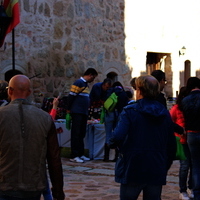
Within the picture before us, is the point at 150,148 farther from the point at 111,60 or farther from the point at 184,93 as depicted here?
the point at 111,60

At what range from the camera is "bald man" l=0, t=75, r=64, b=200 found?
337cm

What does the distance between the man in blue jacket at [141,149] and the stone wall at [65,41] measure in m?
8.89

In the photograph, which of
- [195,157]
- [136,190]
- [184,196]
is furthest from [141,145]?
[184,196]

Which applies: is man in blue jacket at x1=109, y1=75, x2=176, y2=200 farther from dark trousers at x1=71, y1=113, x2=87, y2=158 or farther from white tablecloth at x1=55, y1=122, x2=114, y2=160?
white tablecloth at x1=55, y1=122, x2=114, y2=160

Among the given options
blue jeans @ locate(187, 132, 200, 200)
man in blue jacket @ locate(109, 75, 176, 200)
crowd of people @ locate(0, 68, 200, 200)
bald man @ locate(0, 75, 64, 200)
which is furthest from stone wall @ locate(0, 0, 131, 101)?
bald man @ locate(0, 75, 64, 200)

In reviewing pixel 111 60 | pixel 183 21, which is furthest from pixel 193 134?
pixel 183 21

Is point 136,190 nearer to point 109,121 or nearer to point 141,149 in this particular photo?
point 141,149

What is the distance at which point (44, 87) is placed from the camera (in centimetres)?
1374

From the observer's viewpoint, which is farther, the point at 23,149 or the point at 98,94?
the point at 98,94

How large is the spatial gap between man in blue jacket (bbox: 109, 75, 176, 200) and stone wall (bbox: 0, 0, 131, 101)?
889 centimetres

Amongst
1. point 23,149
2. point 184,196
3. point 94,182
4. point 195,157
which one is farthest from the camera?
point 94,182

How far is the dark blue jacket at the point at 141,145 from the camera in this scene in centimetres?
404

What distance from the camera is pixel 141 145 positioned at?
4074mm

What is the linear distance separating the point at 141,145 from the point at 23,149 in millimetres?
1077
